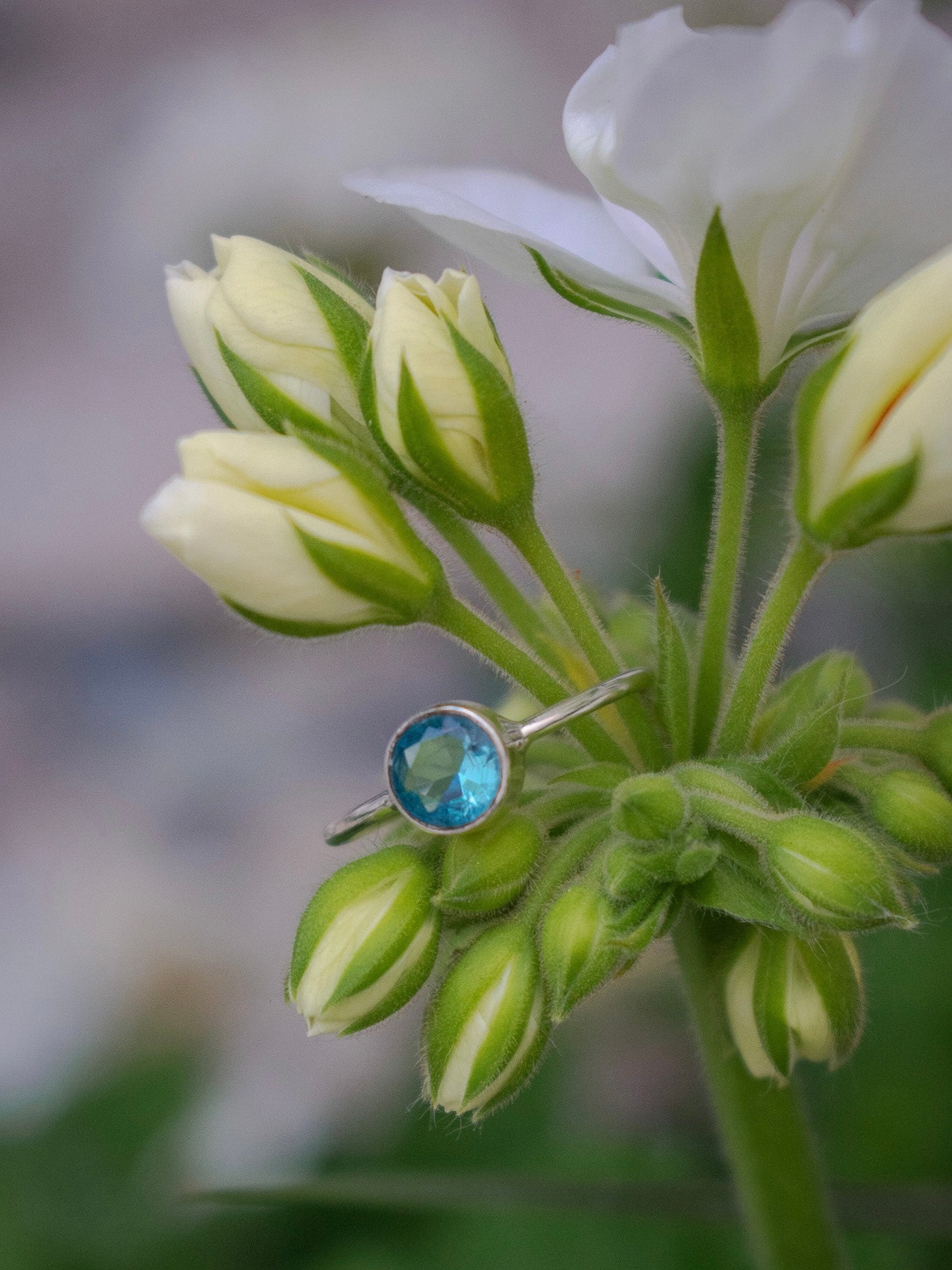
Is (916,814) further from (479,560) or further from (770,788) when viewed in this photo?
(479,560)

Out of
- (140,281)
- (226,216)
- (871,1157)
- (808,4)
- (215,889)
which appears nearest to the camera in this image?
(808,4)

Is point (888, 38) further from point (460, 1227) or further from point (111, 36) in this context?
point (111, 36)

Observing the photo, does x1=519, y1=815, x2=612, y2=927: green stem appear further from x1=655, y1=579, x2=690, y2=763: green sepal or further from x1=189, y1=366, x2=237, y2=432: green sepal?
x1=189, y1=366, x2=237, y2=432: green sepal

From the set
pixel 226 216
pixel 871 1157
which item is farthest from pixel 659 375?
pixel 871 1157

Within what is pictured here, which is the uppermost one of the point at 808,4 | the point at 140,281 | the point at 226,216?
the point at 140,281

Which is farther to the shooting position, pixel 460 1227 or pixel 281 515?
pixel 460 1227

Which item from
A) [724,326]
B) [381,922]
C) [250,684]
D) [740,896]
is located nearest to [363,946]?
[381,922]

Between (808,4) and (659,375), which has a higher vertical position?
(659,375)

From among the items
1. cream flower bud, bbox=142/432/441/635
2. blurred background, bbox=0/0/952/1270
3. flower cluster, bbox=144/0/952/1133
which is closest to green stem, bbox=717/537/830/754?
flower cluster, bbox=144/0/952/1133
